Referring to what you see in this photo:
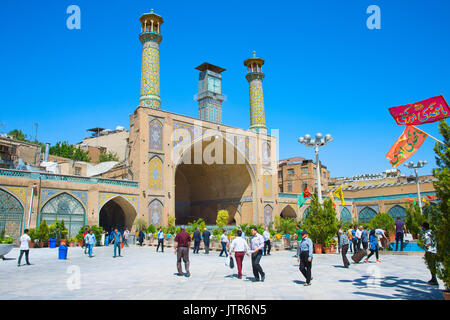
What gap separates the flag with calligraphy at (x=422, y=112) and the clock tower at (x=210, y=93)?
2498 cm

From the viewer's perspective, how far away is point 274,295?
20.2ft

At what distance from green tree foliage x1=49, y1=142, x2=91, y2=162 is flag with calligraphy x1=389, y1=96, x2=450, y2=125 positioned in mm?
37986

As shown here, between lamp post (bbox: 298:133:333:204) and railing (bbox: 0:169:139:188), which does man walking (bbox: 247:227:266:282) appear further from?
railing (bbox: 0:169:139:188)

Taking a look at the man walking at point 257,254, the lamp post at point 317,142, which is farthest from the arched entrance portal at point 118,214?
the man walking at point 257,254

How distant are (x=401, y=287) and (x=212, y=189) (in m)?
29.6

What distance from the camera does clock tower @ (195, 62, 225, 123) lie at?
108 ft

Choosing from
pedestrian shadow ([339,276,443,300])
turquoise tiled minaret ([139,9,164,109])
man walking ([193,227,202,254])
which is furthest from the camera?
turquoise tiled minaret ([139,9,164,109])

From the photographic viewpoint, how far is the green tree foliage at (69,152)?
134 feet

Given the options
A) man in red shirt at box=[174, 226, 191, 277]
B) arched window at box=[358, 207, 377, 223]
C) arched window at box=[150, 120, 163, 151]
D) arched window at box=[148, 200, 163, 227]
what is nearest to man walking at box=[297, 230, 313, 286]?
man in red shirt at box=[174, 226, 191, 277]

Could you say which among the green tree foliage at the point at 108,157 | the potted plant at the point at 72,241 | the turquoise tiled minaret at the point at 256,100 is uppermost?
the turquoise tiled minaret at the point at 256,100

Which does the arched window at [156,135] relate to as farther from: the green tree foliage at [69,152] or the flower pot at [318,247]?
the green tree foliage at [69,152]

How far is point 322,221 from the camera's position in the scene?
1489cm

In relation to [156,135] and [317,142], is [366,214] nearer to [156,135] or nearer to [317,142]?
[156,135]
